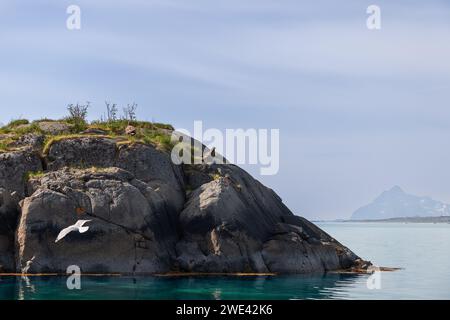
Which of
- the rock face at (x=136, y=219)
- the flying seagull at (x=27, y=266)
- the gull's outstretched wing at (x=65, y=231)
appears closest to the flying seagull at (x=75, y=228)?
the gull's outstretched wing at (x=65, y=231)

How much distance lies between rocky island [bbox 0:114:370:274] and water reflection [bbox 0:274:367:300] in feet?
7.41

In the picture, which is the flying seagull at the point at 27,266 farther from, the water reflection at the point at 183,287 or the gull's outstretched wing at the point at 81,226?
the gull's outstretched wing at the point at 81,226

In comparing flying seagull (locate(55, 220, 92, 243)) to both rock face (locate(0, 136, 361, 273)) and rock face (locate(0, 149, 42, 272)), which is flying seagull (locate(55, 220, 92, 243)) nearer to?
rock face (locate(0, 136, 361, 273))

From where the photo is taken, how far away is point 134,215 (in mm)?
47000

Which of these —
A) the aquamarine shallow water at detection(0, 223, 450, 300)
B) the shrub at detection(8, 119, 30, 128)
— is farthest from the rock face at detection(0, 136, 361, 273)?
the shrub at detection(8, 119, 30, 128)

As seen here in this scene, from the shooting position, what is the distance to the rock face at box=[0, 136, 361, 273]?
45562 mm

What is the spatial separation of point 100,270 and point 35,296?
34.8 feet

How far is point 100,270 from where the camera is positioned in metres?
45.2

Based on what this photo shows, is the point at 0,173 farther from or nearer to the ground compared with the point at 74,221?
farther from the ground

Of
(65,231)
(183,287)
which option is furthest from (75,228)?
(183,287)

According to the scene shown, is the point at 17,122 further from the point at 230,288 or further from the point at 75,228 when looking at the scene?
the point at 230,288

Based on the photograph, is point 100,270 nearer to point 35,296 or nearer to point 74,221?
point 74,221

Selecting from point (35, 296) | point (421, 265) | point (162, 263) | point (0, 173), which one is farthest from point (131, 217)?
point (421, 265)

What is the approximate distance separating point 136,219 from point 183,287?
28.2 feet
